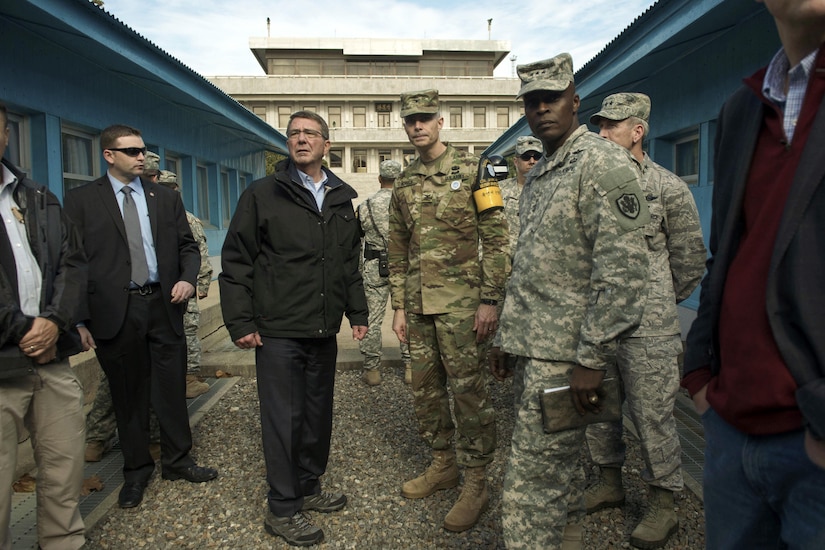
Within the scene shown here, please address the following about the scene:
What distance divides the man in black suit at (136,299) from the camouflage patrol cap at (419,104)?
169cm

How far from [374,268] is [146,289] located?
284cm

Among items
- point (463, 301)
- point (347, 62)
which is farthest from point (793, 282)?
point (347, 62)

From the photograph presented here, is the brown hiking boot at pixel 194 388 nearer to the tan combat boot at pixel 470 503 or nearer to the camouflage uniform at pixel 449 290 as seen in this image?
the camouflage uniform at pixel 449 290

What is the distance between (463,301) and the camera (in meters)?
3.37

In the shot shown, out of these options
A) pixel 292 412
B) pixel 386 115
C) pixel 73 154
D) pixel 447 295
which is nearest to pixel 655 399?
pixel 447 295

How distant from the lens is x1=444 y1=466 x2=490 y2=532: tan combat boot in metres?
3.06

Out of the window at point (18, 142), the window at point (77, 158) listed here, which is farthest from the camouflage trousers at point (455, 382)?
the window at point (77, 158)

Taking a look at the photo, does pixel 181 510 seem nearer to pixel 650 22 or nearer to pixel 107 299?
pixel 107 299

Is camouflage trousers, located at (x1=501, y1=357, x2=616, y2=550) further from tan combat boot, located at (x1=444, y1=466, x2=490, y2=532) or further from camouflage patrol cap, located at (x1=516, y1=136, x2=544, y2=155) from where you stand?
camouflage patrol cap, located at (x1=516, y1=136, x2=544, y2=155)

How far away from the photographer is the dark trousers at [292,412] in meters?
3.10

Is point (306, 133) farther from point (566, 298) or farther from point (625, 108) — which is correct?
point (625, 108)

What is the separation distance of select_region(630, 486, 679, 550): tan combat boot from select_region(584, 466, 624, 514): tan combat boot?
10.6 inches

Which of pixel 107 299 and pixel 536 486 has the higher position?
pixel 107 299

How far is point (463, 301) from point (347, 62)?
180 feet
